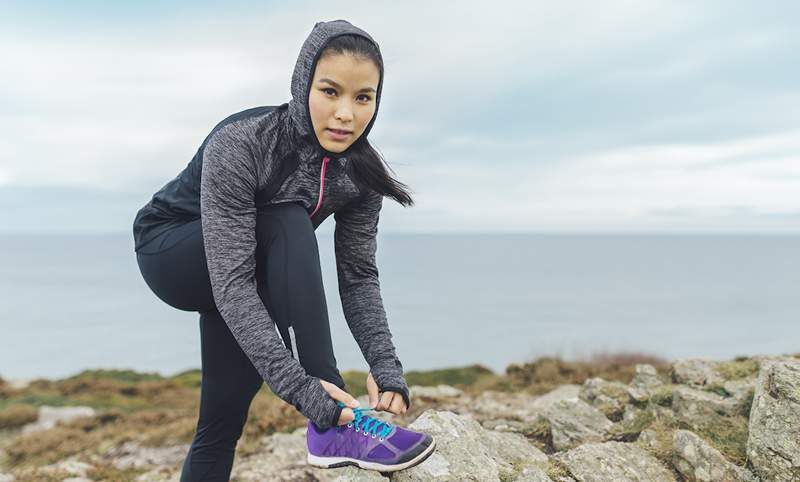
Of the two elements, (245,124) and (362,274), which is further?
(362,274)

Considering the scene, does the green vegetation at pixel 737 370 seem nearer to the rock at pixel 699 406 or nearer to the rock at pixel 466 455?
the rock at pixel 699 406

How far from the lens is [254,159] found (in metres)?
2.62

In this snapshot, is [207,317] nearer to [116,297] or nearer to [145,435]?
[145,435]

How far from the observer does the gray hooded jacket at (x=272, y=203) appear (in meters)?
2.50

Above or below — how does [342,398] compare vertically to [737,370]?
above

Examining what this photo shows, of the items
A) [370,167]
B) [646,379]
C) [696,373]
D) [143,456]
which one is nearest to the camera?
[370,167]

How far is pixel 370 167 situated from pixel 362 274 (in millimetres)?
647

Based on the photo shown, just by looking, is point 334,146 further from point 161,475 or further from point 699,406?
point 161,475

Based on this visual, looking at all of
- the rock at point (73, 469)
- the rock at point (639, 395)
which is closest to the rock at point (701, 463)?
the rock at point (639, 395)

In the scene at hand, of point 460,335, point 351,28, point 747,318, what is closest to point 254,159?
point 351,28

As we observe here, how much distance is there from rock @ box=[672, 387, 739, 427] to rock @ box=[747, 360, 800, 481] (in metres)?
0.58

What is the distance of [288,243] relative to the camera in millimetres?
2539

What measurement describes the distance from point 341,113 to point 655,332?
62243mm

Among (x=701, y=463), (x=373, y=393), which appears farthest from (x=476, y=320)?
(x=373, y=393)
